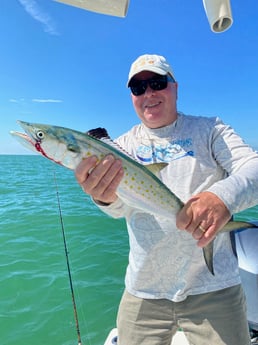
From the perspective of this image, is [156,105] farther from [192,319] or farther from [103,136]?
[192,319]

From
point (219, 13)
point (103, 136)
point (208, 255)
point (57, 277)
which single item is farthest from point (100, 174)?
point (57, 277)

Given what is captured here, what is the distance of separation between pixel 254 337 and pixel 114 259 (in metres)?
3.38

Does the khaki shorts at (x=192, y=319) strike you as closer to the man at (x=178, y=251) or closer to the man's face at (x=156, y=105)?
the man at (x=178, y=251)

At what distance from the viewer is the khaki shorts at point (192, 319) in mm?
1645

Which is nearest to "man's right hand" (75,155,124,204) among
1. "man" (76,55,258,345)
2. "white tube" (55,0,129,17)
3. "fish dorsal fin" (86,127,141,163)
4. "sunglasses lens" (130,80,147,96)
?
"man" (76,55,258,345)

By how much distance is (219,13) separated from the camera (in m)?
1.69

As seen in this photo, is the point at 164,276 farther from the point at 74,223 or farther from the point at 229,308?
the point at 74,223

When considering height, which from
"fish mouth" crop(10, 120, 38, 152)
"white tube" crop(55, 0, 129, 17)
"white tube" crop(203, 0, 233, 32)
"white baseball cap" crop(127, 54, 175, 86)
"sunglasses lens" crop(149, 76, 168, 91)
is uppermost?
"white tube" crop(55, 0, 129, 17)

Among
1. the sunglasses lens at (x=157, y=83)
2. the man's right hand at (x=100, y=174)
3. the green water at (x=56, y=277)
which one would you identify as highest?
the sunglasses lens at (x=157, y=83)

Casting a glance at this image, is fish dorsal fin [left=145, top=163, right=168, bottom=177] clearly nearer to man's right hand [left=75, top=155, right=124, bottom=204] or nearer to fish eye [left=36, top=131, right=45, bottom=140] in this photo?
man's right hand [left=75, top=155, right=124, bottom=204]

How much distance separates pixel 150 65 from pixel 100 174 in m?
0.90

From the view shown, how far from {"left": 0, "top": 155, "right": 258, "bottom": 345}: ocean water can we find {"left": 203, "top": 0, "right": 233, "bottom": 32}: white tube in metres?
2.23

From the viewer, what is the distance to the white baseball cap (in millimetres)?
1876

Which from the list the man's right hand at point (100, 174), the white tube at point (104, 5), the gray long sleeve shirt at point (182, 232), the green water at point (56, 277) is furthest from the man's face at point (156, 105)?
the green water at point (56, 277)
